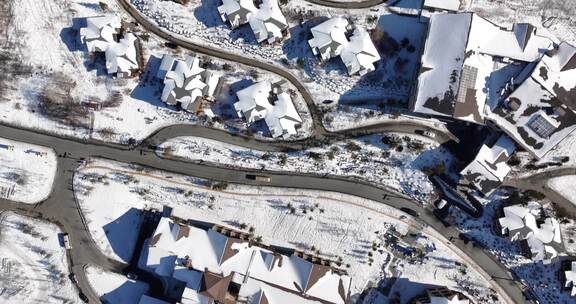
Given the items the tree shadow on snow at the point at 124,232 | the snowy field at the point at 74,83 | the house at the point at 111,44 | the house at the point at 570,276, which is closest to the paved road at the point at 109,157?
the snowy field at the point at 74,83

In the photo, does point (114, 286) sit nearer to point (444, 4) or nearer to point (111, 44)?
point (111, 44)

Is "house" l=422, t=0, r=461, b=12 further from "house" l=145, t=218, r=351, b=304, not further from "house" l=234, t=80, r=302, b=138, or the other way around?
"house" l=145, t=218, r=351, b=304

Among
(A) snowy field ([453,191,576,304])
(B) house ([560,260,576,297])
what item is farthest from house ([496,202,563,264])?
(B) house ([560,260,576,297])

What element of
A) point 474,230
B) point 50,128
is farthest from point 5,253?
point 474,230

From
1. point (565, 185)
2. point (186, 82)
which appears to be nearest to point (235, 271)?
point (186, 82)

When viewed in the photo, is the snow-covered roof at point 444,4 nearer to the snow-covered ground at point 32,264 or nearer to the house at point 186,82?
the house at point 186,82
